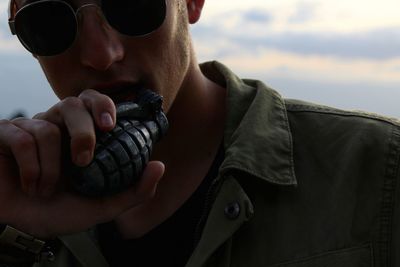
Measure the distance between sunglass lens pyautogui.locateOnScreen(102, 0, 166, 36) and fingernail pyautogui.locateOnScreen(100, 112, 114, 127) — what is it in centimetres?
88

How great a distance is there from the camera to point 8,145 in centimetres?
217

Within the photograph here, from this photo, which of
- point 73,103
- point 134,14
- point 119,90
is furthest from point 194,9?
point 73,103

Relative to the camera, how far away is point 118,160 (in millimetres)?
2072

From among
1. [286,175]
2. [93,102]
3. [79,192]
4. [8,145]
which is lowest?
[286,175]

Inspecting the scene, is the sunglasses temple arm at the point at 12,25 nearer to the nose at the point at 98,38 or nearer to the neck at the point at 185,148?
the nose at the point at 98,38

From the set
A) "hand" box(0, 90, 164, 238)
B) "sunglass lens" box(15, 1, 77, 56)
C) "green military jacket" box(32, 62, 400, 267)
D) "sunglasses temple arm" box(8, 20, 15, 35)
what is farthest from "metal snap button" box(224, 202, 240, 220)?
"sunglasses temple arm" box(8, 20, 15, 35)

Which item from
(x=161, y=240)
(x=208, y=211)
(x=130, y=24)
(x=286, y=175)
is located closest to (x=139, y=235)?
(x=161, y=240)

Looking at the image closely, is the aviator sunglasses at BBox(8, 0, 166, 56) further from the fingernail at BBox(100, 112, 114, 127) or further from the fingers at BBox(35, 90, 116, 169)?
the fingernail at BBox(100, 112, 114, 127)

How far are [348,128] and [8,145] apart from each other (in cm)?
156

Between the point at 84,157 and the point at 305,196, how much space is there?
45.2 inches

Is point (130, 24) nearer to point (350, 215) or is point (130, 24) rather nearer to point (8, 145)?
point (8, 145)

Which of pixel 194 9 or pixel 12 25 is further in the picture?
pixel 194 9

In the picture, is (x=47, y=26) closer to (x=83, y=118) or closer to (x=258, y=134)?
(x=83, y=118)

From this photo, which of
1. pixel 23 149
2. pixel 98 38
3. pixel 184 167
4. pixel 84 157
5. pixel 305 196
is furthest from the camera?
pixel 184 167
